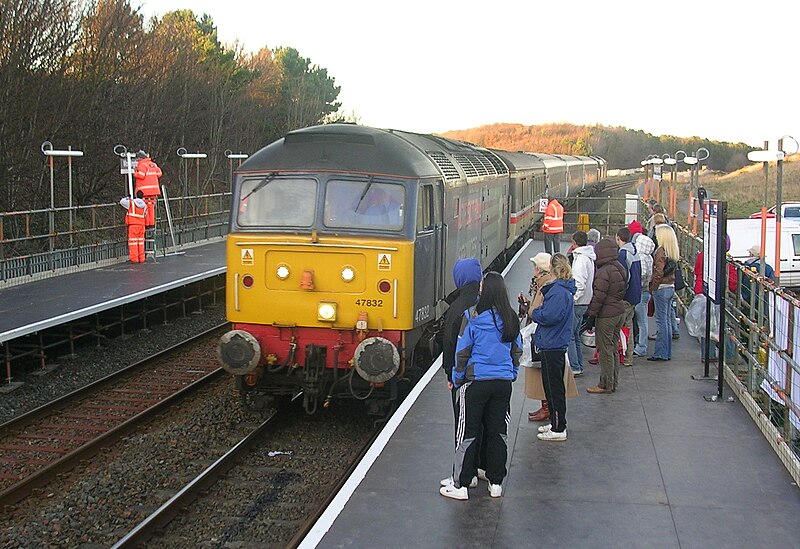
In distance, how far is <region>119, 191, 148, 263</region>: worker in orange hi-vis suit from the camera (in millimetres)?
18797

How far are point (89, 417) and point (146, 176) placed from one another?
9027 millimetres

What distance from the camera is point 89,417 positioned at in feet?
36.9

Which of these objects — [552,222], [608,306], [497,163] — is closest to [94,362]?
[608,306]

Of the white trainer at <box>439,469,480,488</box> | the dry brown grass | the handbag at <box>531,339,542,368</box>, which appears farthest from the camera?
the dry brown grass

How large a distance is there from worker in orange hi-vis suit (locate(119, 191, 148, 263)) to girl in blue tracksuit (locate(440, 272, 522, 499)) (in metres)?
13.3

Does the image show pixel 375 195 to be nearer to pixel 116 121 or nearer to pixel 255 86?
pixel 116 121

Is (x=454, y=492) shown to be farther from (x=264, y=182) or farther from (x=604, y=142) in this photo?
(x=604, y=142)

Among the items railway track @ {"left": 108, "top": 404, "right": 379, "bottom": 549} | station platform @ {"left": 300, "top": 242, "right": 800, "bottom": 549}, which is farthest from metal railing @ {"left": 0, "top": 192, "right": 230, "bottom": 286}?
station platform @ {"left": 300, "top": 242, "right": 800, "bottom": 549}

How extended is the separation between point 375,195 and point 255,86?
45.2 metres

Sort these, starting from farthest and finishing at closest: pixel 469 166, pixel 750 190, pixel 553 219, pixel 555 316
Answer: pixel 750 190
pixel 553 219
pixel 469 166
pixel 555 316

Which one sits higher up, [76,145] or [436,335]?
[76,145]

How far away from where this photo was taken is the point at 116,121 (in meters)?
31.3

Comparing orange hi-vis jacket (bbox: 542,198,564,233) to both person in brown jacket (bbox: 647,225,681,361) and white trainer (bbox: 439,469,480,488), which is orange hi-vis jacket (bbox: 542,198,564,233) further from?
white trainer (bbox: 439,469,480,488)

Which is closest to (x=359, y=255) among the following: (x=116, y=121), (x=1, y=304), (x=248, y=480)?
(x=248, y=480)
